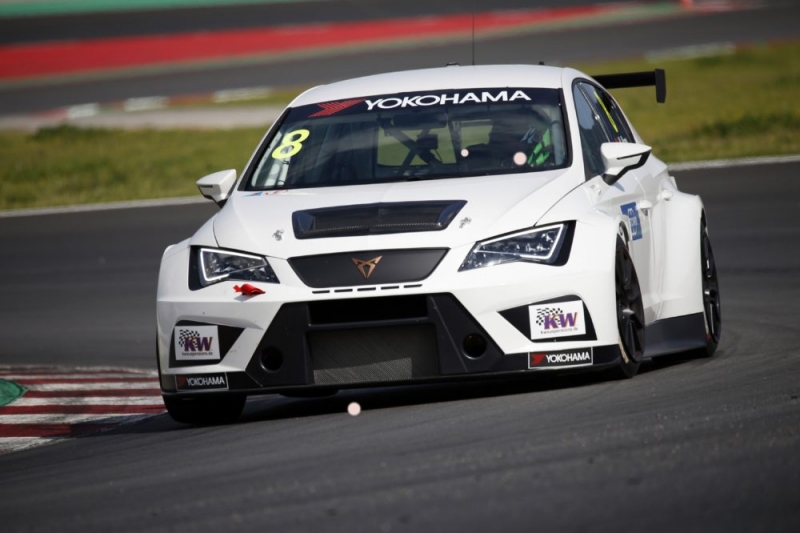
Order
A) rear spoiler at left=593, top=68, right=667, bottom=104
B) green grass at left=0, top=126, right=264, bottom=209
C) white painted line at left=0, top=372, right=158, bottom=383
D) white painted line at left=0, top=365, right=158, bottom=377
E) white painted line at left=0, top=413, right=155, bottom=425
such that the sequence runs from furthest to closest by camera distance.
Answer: green grass at left=0, top=126, right=264, bottom=209 → white painted line at left=0, top=365, right=158, bottom=377 → white painted line at left=0, top=372, right=158, bottom=383 → rear spoiler at left=593, top=68, right=667, bottom=104 → white painted line at left=0, top=413, right=155, bottom=425

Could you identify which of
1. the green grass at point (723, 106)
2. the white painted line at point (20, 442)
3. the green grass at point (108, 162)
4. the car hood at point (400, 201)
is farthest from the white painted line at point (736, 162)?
the white painted line at point (20, 442)

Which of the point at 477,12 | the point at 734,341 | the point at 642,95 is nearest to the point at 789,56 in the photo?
the point at 642,95

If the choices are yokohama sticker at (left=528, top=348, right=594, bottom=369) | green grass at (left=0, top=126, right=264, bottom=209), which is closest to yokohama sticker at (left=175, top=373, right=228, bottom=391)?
yokohama sticker at (left=528, top=348, right=594, bottom=369)

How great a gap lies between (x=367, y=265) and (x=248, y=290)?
511 mm

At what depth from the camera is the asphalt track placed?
3344cm

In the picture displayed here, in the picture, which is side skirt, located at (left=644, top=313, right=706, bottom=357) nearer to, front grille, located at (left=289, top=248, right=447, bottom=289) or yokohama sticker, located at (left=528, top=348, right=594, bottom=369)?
yokohama sticker, located at (left=528, top=348, right=594, bottom=369)

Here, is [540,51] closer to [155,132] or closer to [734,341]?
[155,132]

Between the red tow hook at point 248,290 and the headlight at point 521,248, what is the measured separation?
820mm

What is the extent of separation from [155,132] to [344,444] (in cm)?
2269

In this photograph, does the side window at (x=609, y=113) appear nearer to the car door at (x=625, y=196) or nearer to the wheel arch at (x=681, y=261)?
the car door at (x=625, y=196)

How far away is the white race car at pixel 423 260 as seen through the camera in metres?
6.26

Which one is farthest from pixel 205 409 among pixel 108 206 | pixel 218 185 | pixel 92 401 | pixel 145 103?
pixel 145 103

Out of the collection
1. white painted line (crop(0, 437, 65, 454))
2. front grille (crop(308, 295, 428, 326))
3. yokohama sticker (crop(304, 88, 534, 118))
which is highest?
yokohama sticker (crop(304, 88, 534, 118))

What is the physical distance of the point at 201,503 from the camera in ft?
15.9
